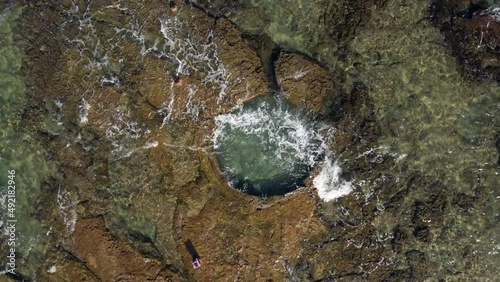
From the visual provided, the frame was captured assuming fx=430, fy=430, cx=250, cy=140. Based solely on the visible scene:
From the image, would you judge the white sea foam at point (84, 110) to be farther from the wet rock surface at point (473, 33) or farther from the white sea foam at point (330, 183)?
the wet rock surface at point (473, 33)

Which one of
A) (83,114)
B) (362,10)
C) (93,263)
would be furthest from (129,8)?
(93,263)

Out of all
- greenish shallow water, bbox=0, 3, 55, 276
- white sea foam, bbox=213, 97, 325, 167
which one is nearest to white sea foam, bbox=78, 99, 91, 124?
greenish shallow water, bbox=0, 3, 55, 276

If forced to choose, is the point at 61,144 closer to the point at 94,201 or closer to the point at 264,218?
the point at 94,201

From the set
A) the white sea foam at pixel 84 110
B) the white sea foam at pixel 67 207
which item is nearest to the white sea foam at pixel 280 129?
the white sea foam at pixel 84 110

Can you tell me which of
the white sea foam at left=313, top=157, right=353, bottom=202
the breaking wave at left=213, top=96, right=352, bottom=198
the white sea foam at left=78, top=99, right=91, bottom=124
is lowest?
the white sea foam at left=313, top=157, right=353, bottom=202

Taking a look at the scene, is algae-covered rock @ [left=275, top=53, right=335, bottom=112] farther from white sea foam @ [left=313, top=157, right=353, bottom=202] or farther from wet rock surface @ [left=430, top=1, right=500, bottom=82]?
wet rock surface @ [left=430, top=1, right=500, bottom=82]

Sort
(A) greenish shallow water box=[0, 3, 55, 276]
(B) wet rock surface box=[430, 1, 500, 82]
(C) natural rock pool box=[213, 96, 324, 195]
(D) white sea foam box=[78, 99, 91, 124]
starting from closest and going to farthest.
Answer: (B) wet rock surface box=[430, 1, 500, 82], (C) natural rock pool box=[213, 96, 324, 195], (D) white sea foam box=[78, 99, 91, 124], (A) greenish shallow water box=[0, 3, 55, 276]

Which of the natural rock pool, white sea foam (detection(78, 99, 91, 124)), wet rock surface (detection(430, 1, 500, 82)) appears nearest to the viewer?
wet rock surface (detection(430, 1, 500, 82))
